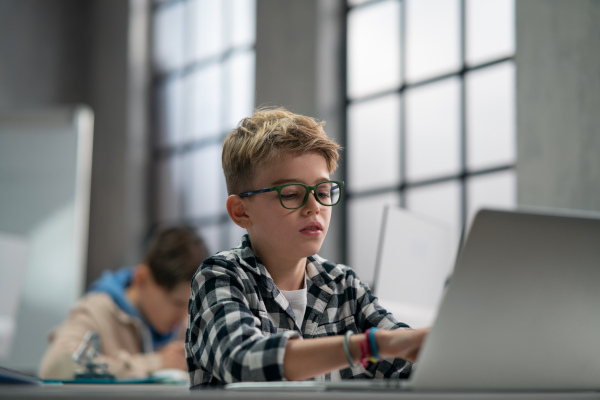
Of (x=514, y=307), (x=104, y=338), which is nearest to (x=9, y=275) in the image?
(x=104, y=338)

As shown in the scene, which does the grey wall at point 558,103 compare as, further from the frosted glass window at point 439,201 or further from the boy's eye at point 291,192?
the boy's eye at point 291,192

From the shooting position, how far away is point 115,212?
516cm

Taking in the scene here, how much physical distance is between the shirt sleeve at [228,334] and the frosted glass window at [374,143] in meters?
3.01

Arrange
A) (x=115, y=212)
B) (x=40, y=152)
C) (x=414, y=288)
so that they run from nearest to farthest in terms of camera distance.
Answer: (x=414, y=288) → (x=40, y=152) → (x=115, y=212)

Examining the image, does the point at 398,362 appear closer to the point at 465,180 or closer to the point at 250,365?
the point at 250,365

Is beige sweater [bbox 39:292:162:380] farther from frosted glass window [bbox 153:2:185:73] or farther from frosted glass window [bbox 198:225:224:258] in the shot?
frosted glass window [bbox 153:2:185:73]

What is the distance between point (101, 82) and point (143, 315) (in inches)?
115

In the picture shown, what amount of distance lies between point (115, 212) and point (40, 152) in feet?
2.84

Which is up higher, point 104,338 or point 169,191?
point 169,191

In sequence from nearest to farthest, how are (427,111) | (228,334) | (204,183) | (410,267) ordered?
(228,334), (410,267), (427,111), (204,183)

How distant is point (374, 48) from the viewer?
13.3ft

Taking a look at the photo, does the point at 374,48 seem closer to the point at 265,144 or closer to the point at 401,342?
the point at 265,144

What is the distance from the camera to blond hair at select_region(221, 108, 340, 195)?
1.05 metres

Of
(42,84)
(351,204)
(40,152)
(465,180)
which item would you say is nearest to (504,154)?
(465,180)
